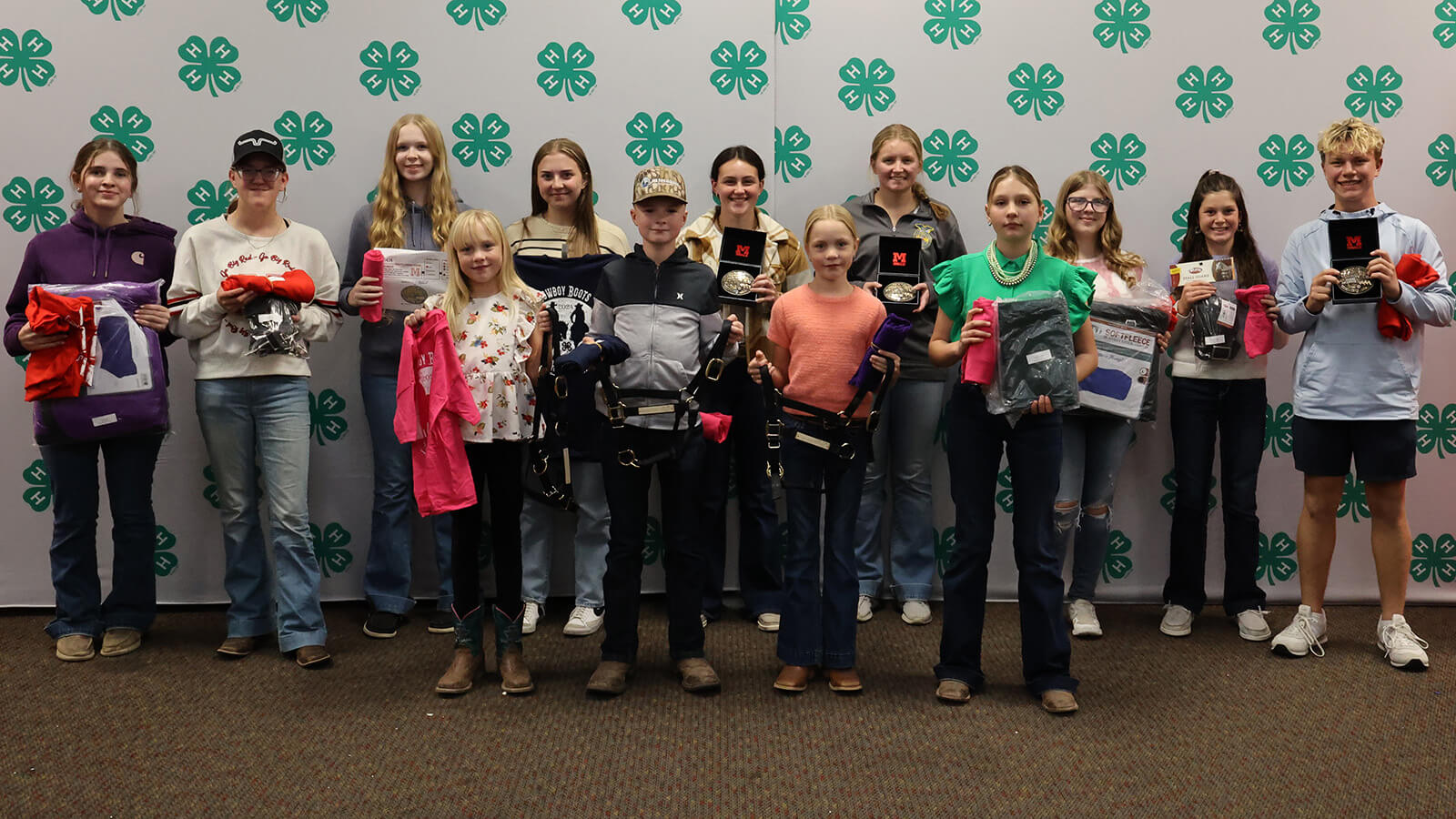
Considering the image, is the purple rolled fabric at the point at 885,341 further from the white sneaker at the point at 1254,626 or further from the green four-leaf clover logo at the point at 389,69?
the green four-leaf clover logo at the point at 389,69

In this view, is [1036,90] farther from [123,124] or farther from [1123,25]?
[123,124]

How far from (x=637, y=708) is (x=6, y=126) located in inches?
135

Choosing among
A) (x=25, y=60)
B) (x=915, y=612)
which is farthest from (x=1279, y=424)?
(x=25, y=60)

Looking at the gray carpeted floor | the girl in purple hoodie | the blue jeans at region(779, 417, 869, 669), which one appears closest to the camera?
the gray carpeted floor

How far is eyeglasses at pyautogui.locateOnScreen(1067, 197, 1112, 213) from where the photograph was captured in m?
4.05

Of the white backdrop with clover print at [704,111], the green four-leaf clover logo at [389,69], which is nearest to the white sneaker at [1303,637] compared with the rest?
the white backdrop with clover print at [704,111]

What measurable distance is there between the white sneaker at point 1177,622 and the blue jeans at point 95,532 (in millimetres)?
3834

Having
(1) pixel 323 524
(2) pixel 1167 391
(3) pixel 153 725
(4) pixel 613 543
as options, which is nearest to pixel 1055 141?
(2) pixel 1167 391

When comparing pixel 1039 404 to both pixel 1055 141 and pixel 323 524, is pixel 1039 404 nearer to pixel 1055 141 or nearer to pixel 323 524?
pixel 1055 141

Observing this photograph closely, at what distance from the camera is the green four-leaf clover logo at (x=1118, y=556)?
15.1 ft

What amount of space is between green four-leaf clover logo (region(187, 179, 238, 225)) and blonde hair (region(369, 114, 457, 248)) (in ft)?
2.23

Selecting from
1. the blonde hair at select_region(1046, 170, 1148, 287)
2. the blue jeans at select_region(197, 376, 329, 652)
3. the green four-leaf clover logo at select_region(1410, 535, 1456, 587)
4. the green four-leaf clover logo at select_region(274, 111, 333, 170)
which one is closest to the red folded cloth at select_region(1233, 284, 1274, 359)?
the blonde hair at select_region(1046, 170, 1148, 287)

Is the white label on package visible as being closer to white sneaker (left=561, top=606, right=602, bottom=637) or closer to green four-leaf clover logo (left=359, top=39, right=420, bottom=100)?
green four-leaf clover logo (left=359, top=39, right=420, bottom=100)

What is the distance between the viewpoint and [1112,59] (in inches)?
176
